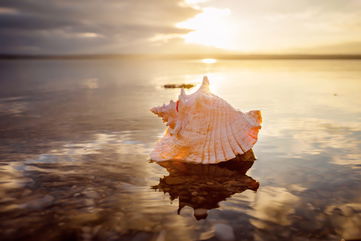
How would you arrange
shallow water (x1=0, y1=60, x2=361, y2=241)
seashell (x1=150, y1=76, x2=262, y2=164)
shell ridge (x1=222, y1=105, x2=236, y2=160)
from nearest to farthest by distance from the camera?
1. shallow water (x1=0, y1=60, x2=361, y2=241)
2. shell ridge (x1=222, y1=105, x2=236, y2=160)
3. seashell (x1=150, y1=76, x2=262, y2=164)

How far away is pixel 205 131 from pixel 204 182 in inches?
40.3

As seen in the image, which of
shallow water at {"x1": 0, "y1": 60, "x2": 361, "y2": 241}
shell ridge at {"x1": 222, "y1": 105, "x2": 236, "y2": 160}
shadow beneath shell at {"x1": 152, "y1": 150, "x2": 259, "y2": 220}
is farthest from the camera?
shell ridge at {"x1": 222, "y1": 105, "x2": 236, "y2": 160}

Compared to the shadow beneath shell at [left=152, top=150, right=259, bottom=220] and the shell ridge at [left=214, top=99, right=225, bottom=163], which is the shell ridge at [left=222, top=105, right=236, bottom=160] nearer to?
the shell ridge at [left=214, top=99, right=225, bottom=163]

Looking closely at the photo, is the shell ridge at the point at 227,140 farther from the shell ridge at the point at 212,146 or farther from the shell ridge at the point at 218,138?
the shell ridge at the point at 212,146

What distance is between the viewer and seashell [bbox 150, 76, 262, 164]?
14.4 feet

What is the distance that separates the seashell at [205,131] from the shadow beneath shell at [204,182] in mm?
170

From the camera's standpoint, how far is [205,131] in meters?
4.54

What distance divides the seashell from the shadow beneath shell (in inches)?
6.7

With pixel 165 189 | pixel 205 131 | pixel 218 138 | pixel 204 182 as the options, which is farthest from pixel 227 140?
pixel 165 189

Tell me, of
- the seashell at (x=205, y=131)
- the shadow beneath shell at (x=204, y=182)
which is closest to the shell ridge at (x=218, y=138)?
the seashell at (x=205, y=131)

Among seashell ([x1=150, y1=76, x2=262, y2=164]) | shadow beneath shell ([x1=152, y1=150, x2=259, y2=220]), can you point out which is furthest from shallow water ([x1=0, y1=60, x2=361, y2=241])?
seashell ([x1=150, y1=76, x2=262, y2=164])

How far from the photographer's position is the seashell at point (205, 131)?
4402mm

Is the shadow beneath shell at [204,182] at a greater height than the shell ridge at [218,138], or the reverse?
the shell ridge at [218,138]

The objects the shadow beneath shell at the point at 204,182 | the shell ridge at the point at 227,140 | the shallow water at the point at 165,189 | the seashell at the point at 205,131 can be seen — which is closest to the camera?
the shallow water at the point at 165,189
